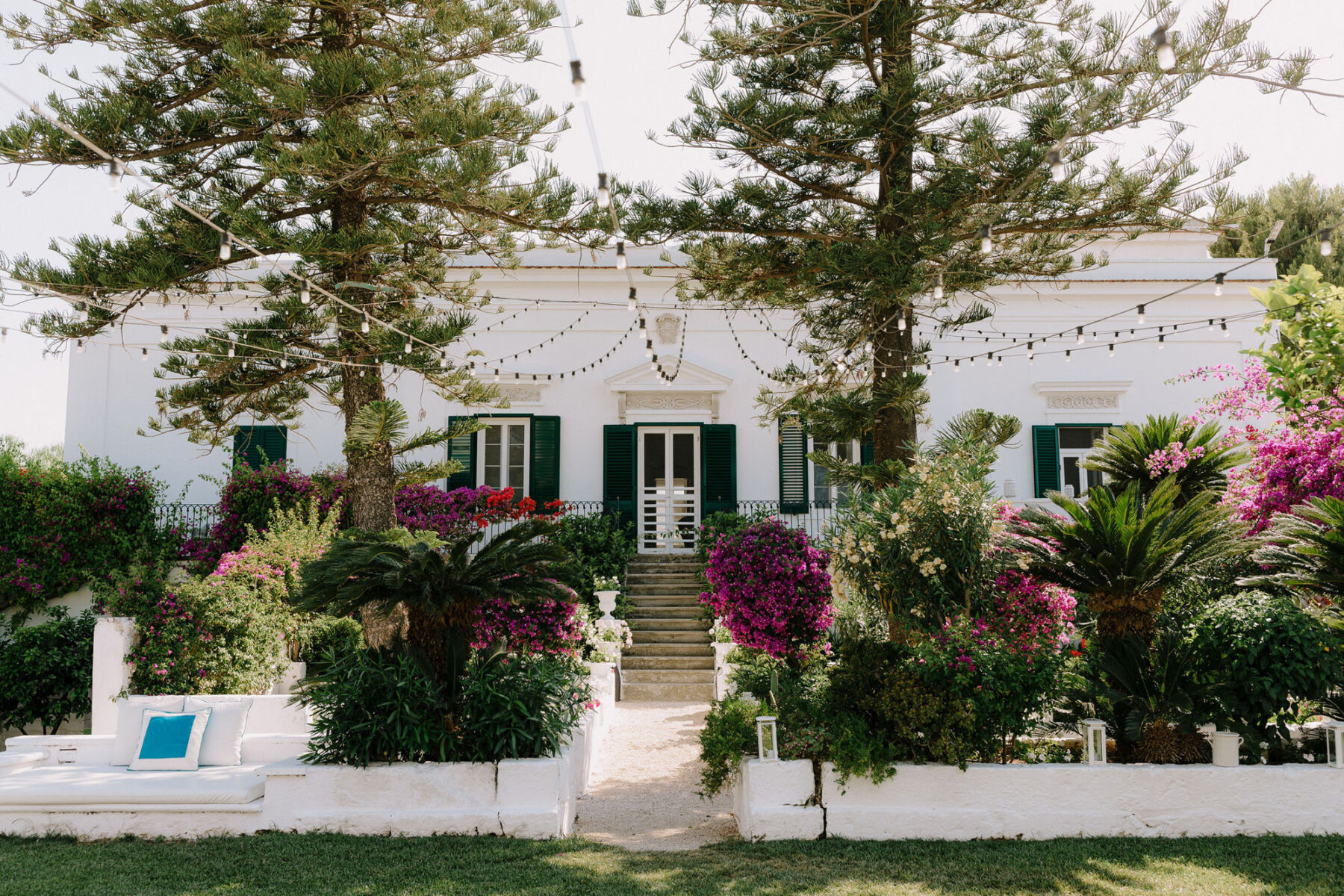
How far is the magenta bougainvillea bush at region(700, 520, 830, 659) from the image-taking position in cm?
755

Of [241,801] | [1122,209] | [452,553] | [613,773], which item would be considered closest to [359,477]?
[452,553]

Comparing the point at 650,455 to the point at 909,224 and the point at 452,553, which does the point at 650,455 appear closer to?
the point at 909,224

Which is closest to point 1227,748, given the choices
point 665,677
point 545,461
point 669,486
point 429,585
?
point 429,585

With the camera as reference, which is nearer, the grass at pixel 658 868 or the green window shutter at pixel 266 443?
the grass at pixel 658 868

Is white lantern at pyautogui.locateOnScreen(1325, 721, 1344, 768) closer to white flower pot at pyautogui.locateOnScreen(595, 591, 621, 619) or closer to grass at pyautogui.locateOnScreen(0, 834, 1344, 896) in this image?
grass at pyautogui.locateOnScreen(0, 834, 1344, 896)

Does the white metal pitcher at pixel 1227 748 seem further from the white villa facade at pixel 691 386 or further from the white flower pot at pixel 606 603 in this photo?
the white villa facade at pixel 691 386

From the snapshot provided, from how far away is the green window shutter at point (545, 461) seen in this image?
13766 mm

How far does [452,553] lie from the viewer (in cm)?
596

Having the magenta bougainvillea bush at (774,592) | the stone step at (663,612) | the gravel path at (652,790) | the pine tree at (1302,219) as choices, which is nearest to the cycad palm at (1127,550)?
the magenta bougainvillea bush at (774,592)

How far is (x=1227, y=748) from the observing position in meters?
5.61

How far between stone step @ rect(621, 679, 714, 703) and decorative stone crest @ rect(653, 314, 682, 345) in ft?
18.8

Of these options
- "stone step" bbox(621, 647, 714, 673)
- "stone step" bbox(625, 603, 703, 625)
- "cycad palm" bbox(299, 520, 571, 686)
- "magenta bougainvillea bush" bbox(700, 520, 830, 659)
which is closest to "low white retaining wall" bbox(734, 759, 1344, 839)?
"cycad palm" bbox(299, 520, 571, 686)

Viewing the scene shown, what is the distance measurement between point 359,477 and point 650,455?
7265 millimetres

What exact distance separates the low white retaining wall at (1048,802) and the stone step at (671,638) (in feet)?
19.8
